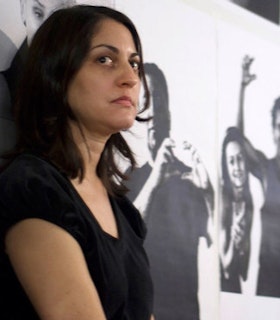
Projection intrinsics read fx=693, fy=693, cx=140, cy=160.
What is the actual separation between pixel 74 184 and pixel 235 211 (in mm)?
538

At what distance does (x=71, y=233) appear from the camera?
2.60 ft

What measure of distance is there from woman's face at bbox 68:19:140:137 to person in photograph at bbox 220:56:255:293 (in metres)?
0.43

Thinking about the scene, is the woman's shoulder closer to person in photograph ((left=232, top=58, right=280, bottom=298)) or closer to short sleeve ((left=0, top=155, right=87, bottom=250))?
short sleeve ((left=0, top=155, right=87, bottom=250))

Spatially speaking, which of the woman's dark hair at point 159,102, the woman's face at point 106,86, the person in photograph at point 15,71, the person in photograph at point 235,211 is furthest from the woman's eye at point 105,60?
the person in photograph at point 235,211

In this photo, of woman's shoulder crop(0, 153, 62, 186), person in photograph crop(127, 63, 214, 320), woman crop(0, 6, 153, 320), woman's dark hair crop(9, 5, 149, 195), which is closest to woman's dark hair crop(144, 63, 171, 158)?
person in photograph crop(127, 63, 214, 320)

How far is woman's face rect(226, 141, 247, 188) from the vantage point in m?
1.38

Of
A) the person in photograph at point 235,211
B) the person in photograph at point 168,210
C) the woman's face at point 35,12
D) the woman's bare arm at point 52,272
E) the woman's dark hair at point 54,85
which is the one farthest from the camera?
the person in photograph at point 235,211

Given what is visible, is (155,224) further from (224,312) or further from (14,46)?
(14,46)

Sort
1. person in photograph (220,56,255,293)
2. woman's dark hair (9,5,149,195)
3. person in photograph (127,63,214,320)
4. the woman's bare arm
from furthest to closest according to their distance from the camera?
person in photograph (220,56,255,293), person in photograph (127,63,214,320), woman's dark hair (9,5,149,195), the woman's bare arm

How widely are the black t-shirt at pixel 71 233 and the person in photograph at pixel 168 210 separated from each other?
235 millimetres

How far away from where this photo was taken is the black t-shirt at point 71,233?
775 mm

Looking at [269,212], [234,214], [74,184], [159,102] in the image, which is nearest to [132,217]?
[74,184]

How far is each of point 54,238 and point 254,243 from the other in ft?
2.36

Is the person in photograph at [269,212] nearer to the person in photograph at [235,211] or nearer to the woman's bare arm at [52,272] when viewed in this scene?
the person in photograph at [235,211]
